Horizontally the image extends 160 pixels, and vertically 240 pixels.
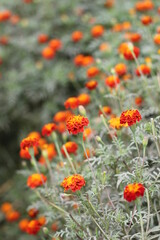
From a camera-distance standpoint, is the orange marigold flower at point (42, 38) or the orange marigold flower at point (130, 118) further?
the orange marigold flower at point (42, 38)

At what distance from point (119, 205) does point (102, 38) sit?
70.6 inches

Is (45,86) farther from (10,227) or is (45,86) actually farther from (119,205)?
(119,205)

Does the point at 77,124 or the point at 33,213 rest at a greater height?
the point at 77,124

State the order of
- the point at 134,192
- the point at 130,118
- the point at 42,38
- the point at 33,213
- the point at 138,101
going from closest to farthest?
1. the point at 134,192
2. the point at 130,118
3. the point at 33,213
4. the point at 138,101
5. the point at 42,38

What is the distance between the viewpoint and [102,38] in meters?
2.88

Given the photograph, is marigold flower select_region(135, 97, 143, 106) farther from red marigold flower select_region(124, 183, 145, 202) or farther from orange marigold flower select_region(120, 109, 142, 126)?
red marigold flower select_region(124, 183, 145, 202)

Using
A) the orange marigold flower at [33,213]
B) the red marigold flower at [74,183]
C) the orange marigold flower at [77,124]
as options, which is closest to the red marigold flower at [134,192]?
the red marigold flower at [74,183]

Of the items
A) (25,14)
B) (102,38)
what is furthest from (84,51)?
(25,14)

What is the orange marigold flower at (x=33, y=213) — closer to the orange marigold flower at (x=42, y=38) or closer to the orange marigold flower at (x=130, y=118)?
the orange marigold flower at (x=130, y=118)

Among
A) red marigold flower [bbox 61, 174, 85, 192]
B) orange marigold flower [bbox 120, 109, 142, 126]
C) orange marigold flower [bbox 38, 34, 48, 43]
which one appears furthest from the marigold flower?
orange marigold flower [bbox 38, 34, 48, 43]

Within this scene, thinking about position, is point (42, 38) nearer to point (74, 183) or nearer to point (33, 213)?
point (33, 213)

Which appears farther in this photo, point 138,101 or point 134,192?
point 138,101

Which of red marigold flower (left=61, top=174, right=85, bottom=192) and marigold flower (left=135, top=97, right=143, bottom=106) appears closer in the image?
red marigold flower (left=61, top=174, right=85, bottom=192)

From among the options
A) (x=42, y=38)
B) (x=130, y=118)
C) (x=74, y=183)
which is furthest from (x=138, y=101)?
(x=42, y=38)
